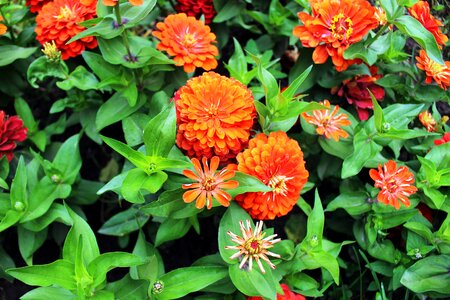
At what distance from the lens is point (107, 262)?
1016mm

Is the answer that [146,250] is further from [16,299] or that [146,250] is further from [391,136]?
[391,136]

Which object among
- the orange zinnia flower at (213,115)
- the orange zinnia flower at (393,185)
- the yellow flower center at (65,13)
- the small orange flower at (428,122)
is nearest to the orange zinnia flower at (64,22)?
the yellow flower center at (65,13)

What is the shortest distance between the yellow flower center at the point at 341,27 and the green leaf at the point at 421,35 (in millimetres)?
113

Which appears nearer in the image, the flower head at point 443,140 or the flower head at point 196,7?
the flower head at point 443,140

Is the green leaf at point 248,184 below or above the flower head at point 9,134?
above

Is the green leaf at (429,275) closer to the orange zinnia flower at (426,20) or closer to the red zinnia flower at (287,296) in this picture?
the red zinnia flower at (287,296)

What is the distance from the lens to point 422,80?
1.44 m

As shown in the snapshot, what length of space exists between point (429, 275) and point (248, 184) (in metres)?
0.59

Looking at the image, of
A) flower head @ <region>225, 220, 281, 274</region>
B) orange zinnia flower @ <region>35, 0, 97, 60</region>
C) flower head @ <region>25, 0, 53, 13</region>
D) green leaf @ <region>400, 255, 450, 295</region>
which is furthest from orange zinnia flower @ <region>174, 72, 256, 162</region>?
flower head @ <region>25, 0, 53, 13</region>

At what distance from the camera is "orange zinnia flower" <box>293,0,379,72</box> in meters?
1.25

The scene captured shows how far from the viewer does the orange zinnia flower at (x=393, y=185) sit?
1171 millimetres

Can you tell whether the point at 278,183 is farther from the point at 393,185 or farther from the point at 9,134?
the point at 9,134

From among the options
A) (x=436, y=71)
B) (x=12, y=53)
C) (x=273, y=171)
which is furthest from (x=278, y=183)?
(x=12, y=53)

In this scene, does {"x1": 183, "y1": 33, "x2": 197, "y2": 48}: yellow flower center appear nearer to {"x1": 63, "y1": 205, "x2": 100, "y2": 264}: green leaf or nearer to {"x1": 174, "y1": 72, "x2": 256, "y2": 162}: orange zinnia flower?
{"x1": 174, "y1": 72, "x2": 256, "y2": 162}: orange zinnia flower
